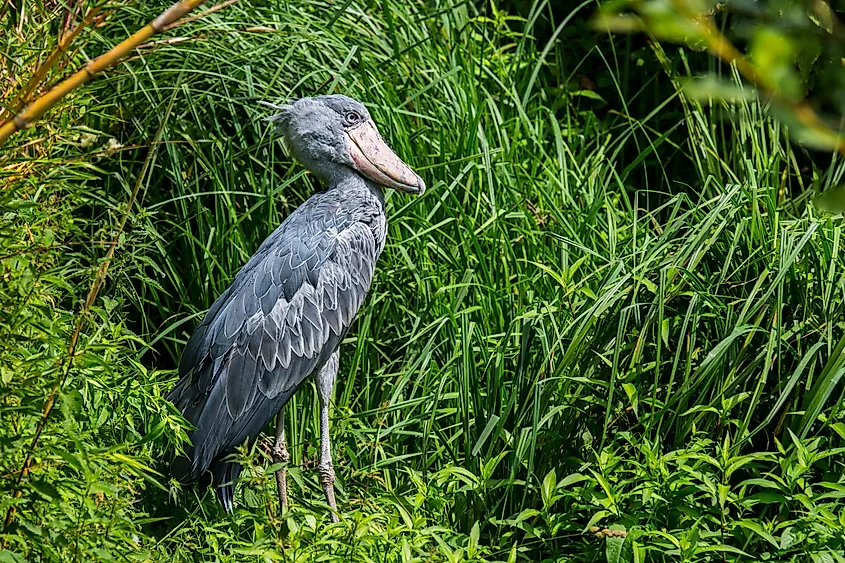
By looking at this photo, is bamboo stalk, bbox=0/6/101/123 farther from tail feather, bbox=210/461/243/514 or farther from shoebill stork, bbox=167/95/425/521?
tail feather, bbox=210/461/243/514

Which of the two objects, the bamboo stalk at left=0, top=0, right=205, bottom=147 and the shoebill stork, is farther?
the shoebill stork

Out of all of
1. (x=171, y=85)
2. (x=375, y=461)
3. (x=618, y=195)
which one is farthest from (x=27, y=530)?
(x=618, y=195)

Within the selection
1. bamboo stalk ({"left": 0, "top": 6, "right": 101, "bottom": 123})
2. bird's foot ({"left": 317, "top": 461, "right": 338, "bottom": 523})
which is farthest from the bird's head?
bamboo stalk ({"left": 0, "top": 6, "right": 101, "bottom": 123})

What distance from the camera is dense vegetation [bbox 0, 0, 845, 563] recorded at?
2.31m

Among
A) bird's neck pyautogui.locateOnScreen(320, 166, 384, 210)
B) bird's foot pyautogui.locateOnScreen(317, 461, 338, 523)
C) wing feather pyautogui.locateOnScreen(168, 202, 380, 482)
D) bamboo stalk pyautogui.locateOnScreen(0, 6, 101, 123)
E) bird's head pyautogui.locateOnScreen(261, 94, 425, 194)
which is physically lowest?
bird's foot pyautogui.locateOnScreen(317, 461, 338, 523)

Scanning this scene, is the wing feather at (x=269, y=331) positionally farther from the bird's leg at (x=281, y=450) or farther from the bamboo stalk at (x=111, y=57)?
the bamboo stalk at (x=111, y=57)

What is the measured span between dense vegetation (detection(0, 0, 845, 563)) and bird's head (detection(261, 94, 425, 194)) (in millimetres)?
405

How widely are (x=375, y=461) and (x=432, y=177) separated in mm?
1157

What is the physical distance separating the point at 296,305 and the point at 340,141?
1.79 feet

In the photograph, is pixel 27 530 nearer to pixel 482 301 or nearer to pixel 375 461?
pixel 375 461

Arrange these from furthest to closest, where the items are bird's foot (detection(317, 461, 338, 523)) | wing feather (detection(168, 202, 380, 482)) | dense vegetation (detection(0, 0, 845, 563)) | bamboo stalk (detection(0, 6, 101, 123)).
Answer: bird's foot (detection(317, 461, 338, 523)), wing feather (detection(168, 202, 380, 482)), dense vegetation (detection(0, 0, 845, 563)), bamboo stalk (detection(0, 6, 101, 123))

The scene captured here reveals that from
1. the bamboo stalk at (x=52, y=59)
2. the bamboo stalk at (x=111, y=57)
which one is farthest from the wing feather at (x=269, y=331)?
the bamboo stalk at (x=111, y=57)

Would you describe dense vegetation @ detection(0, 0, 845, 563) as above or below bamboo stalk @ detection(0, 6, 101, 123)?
below

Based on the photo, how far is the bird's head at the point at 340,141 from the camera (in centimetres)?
324
